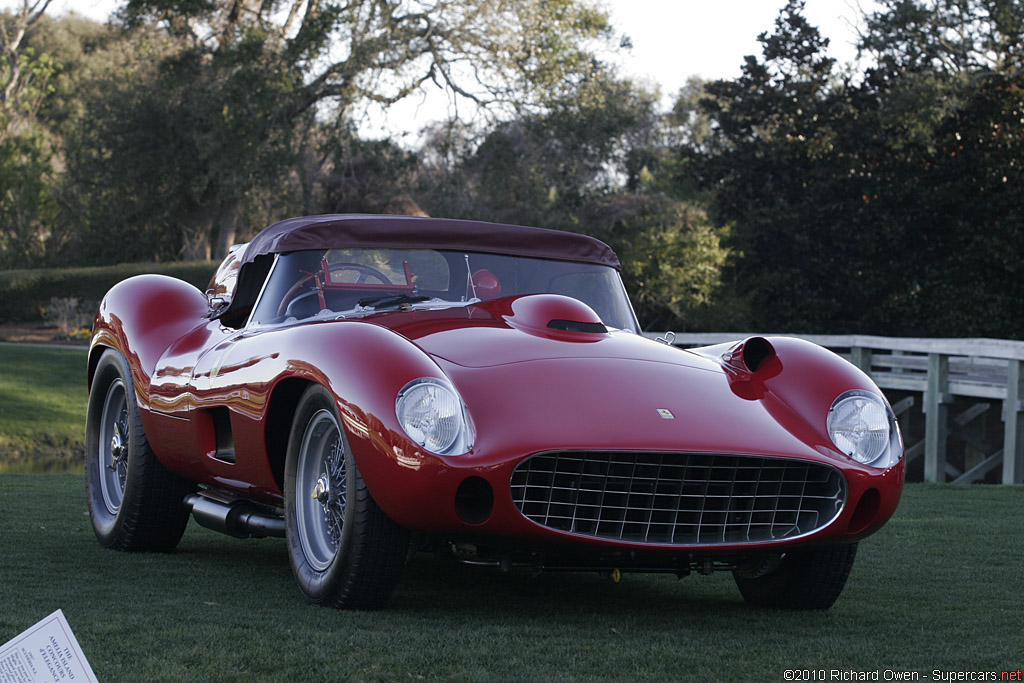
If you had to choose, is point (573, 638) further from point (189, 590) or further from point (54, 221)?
point (54, 221)

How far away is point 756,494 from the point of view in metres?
3.91

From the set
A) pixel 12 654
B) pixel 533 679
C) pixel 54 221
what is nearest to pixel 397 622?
pixel 533 679

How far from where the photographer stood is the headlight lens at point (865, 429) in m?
4.10

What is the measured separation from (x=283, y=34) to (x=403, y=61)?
12.2ft

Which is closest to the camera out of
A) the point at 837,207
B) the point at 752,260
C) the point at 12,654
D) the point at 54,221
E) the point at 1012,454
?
the point at 12,654

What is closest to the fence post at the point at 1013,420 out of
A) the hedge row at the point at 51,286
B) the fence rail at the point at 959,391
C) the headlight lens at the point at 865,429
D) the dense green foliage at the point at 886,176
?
the fence rail at the point at 959,391

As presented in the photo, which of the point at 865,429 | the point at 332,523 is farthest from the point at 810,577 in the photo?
the point at 332,523

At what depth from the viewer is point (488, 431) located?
3.69m

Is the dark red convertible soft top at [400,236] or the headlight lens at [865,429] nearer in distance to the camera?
the headlight lens at [865,429]

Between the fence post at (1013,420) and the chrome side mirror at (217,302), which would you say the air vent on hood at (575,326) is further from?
the fence post at (1013,420)

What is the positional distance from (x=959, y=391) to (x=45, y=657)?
13.8m

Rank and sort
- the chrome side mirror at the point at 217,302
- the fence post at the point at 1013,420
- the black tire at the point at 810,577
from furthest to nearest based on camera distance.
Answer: the fence post at the point at 1013,420, the chrome side mirror at the point at 217,302, the black tire at the point at 810,577

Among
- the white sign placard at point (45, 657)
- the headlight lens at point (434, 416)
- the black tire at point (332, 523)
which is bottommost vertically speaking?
the black tire at point (332, 523)

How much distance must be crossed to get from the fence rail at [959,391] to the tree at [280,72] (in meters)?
13.7
